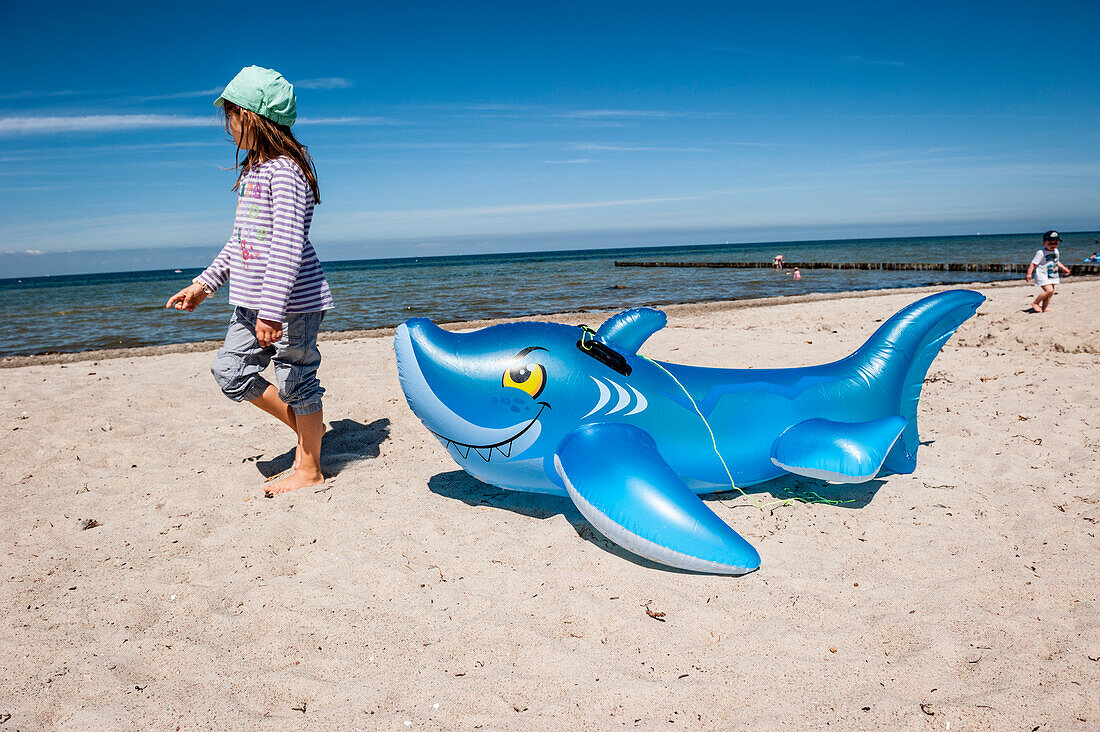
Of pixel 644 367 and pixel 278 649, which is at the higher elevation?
pixel 644 367

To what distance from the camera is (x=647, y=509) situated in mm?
2875

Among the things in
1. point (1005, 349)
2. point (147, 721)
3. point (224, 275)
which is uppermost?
point (224, 275)

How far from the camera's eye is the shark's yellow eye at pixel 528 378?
129 inches

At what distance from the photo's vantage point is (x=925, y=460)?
4.19 m

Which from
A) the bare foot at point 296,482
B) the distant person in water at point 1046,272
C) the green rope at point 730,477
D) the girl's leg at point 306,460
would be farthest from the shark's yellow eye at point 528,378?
the distant person in water at point 1046,272

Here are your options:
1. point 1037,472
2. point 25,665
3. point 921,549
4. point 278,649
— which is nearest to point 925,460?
point 1037,472

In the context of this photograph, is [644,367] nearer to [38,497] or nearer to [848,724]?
[848,724]

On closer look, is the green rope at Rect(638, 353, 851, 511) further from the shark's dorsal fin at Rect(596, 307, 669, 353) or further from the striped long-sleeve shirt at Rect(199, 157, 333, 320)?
the striped long-sleeve shirt at Rect(199, 157, 333, 320)

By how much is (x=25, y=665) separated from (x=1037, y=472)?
511cm

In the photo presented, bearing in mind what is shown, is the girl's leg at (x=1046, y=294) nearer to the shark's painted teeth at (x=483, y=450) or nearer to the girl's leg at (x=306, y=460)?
the shark's painted teeth at (x=483, y=450)

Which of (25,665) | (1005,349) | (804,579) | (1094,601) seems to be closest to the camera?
(25,665)

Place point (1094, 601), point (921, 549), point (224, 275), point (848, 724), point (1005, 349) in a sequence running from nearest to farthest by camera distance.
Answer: point (848, 724), point (1094, 601), point (921, 549), point (224, 275), point (1005, 349)

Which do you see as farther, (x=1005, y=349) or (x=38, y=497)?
(x=1005, y=349)

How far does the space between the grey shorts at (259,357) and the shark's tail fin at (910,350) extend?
3.23m
